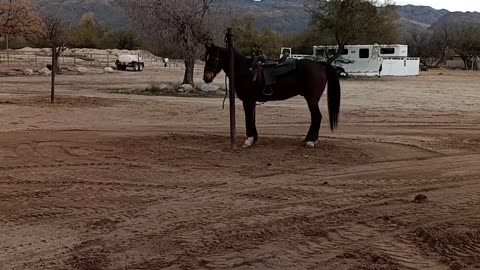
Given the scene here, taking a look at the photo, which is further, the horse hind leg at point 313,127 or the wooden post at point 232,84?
the horse hind leg at point 313,127

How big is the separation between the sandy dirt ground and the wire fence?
153 ft

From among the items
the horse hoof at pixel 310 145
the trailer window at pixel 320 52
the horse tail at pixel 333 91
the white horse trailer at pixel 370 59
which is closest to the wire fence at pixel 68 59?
the trailer window at pixel 320 52

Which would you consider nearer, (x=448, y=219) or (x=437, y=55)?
(x=448, y=219)

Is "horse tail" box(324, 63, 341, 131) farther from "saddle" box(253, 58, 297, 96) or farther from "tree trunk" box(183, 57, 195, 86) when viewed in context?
"tree trunk" box(183, 57, 195, 86)

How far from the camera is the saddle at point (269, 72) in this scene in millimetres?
11438

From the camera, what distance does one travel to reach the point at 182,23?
2905cm

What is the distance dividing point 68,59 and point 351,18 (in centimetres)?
3214

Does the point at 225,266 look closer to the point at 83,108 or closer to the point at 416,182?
the point at 416,182

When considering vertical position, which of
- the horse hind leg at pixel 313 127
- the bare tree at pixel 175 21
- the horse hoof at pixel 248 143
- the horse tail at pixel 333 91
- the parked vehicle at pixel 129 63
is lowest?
the horse hoof at pixel 248 143

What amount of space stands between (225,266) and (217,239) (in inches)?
29.5

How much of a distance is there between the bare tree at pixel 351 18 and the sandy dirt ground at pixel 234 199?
4137 cm

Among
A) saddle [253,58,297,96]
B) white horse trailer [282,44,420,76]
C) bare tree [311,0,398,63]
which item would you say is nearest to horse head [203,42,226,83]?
saddle [253,58,297,96]

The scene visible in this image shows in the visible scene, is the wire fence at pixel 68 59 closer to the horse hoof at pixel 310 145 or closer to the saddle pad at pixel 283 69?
the saddle pad at pixel 283 69

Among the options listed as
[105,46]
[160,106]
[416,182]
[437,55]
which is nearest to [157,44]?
[160,106]
